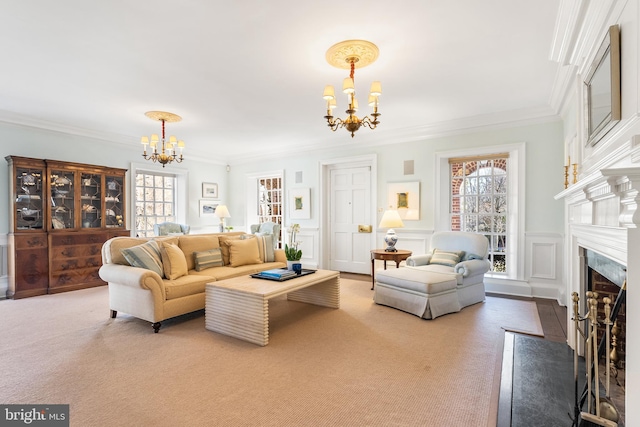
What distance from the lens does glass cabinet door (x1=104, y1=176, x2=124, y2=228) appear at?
5492 mm

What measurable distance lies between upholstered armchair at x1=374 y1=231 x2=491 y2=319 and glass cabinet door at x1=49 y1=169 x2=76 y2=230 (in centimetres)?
479

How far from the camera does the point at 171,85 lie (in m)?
3.57

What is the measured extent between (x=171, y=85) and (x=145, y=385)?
9.78 feet

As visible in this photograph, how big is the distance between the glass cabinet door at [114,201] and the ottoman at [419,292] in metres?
4.64

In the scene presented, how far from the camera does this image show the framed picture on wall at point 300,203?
6586 mm

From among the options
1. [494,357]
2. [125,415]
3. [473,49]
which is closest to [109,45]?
[125,415]

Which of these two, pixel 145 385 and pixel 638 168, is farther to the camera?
pixel 145 385

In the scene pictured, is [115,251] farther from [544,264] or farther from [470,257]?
[544,264]

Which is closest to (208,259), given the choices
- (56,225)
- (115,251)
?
(115,251)

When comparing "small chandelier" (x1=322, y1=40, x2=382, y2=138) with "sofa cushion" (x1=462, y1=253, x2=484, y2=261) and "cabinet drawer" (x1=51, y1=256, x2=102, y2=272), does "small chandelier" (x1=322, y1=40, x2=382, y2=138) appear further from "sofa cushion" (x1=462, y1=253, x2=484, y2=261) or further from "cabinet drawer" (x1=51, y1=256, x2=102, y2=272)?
"cabinet drawer" (x1=51, y1=256, x2=102, y2=272)

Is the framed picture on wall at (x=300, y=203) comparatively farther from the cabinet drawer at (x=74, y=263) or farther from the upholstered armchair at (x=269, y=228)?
the cabinet drawer at (x=74, y=263)

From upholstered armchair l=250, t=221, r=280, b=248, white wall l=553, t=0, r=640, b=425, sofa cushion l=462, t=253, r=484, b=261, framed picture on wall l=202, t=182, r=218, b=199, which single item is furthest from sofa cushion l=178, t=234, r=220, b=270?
white wall l=553, t=0, r=640, b=425

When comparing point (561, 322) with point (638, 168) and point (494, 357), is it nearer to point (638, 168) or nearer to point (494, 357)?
point (494, 357)

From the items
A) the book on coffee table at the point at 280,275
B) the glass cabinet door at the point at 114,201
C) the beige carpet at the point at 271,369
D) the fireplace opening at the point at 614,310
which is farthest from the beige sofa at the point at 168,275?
the fireplace opening at the point at 614,310
